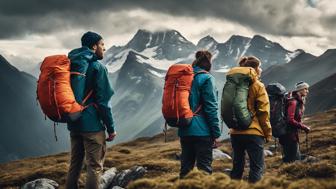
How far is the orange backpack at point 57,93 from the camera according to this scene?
10.9m

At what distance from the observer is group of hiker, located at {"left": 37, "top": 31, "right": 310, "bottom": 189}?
436 inches

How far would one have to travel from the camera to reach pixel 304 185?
911cm

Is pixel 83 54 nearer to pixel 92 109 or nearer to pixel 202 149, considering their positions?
pixel 92 109

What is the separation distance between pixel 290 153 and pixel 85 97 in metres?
8.65

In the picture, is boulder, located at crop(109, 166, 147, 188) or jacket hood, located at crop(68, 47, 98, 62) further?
boulder, located at crop(109, 166, 147, 188)

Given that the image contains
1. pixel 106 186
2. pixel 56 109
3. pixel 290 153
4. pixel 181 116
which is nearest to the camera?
pixel 56 109

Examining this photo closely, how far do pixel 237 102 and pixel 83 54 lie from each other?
3957mm

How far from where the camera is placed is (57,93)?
35.7 feet

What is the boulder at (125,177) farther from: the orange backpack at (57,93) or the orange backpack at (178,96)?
the orange backpack at (57,93)

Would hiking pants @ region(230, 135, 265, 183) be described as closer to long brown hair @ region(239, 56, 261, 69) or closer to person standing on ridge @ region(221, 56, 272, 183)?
person standing on ridge @ region(221, 56, 272, 183)

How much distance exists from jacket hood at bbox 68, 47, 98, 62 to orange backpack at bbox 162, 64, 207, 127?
2010 millimetres

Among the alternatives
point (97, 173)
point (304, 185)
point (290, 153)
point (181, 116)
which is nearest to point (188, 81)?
point (181, 116)

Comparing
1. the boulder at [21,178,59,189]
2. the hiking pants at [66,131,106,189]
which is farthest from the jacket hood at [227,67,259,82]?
the boulder at [21,178,59,189]

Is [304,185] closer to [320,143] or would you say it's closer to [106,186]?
[106,186]
